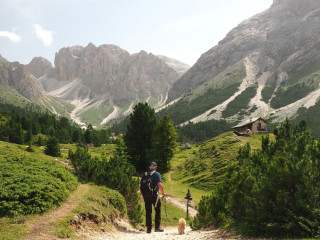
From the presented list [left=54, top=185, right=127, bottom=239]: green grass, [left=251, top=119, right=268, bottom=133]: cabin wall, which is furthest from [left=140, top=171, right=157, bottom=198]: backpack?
[left=251, top=119, right=268, bottom=133]: cabin wall

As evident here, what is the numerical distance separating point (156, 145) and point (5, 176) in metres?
30.1

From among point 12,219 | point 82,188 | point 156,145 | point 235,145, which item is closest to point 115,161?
point 82,188

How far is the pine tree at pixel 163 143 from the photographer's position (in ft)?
142

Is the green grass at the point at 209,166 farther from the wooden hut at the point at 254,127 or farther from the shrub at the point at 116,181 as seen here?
the shrub at the point at 116,181

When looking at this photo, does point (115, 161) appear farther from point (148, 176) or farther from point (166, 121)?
point (166, 121)

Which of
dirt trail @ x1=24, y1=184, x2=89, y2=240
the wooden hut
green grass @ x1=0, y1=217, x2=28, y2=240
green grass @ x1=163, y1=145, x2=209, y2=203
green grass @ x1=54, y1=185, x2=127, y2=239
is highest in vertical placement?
the wooden hut

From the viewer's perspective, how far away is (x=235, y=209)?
42.4ft

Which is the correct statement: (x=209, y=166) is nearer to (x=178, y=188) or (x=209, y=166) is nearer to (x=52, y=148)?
(x=178, y=188)

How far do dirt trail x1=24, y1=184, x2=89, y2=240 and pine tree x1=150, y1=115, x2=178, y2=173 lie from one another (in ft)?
92.8

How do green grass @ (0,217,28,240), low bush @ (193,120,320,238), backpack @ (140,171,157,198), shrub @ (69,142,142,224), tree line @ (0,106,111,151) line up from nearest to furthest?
low bush @ (193,120,320,238)
green grass @ (0,217,28,240)
backpack @ (140,171,157,198)
shrub @ (69,142,142,224)
tree line @ (0,106,111,151)

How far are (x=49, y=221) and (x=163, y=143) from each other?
32.8 m

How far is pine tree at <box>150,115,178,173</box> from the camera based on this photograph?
1703 inches

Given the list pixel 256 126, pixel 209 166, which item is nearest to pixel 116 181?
pixel 209 166

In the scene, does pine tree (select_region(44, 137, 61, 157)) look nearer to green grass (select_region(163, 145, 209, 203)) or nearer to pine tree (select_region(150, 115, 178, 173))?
pine tree (select_region(150, 115, 178, 173))
